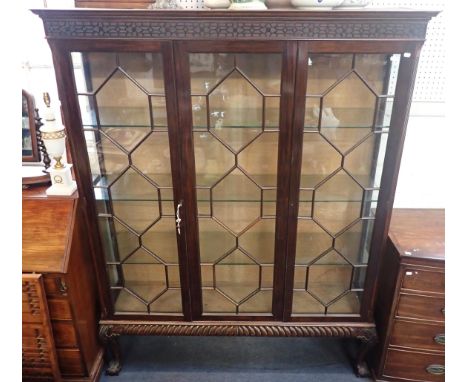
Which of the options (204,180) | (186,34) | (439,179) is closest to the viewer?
(186,34)

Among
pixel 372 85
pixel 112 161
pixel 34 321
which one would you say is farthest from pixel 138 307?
pixel 372 85

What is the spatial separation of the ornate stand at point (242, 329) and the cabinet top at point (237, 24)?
4.10 ft

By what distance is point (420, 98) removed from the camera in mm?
1711

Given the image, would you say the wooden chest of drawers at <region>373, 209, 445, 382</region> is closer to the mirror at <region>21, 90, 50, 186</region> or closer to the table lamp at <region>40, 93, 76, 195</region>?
the table lamp at <region>40, 93, 76, 195</region>

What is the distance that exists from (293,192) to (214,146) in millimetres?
368

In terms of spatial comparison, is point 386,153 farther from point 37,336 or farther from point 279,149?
point 37,336

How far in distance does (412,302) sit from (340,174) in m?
0.65

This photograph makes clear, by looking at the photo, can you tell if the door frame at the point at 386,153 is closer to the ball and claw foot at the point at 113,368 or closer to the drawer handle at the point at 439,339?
the drawer handle at the point at 439,339

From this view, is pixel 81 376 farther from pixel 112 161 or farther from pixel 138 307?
pixel 112 161

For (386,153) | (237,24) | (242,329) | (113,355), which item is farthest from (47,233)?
(386,153)

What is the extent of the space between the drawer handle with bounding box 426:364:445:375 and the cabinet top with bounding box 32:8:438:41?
4.68ft

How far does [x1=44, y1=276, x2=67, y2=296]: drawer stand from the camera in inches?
58.2

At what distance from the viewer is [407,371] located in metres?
1.70

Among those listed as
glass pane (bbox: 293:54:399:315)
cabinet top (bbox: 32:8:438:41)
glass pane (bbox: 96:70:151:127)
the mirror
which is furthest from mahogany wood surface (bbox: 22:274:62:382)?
glass pane (bbox: 293:54:399:315)
